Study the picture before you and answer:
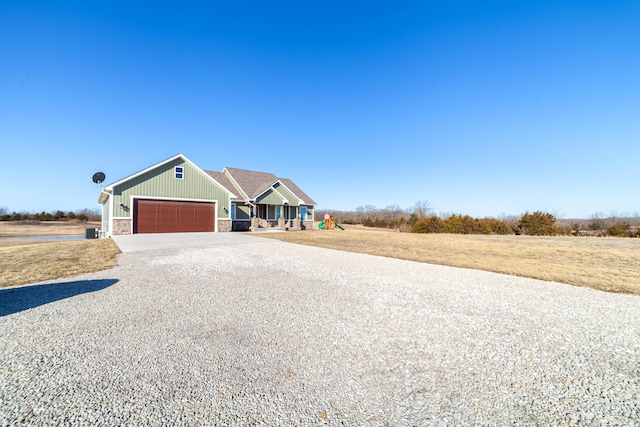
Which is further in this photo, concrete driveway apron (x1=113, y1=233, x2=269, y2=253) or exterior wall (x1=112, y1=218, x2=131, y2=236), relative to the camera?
exterior wall (x1=112, y1=218, x2=131, y2=236)

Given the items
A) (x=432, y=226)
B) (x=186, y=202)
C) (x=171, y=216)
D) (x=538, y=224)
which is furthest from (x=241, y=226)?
(x=538, y=224)

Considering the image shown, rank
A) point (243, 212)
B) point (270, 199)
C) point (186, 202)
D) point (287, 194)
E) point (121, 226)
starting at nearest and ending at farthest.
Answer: point (121, 226) < point (186, 202) < point (243, 212) < point (270, 199) < point (287, 194)

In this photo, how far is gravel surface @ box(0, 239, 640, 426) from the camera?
2250 millimetres

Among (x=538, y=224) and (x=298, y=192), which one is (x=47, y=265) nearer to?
(x=298, y=192)

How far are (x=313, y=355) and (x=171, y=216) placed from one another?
1903 cm

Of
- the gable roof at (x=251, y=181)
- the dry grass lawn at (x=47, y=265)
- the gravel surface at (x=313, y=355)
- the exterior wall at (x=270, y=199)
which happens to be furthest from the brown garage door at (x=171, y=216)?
the gravel surface at (x=313, y=355)

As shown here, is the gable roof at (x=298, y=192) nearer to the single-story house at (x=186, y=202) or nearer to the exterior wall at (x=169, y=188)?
the single-story house at (x=186, y=202)

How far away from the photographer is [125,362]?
9.48ft

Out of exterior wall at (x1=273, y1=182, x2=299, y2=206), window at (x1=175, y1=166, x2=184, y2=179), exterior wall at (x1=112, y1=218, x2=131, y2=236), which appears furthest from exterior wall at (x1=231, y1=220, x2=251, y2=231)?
exterior wall at (x1=112, y1=218, x2=131, y2=236)

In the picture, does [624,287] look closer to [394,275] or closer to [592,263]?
[592,263]

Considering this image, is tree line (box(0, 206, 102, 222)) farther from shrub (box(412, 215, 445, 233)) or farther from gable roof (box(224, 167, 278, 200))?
shrub (box(412, 215, 445, 233))

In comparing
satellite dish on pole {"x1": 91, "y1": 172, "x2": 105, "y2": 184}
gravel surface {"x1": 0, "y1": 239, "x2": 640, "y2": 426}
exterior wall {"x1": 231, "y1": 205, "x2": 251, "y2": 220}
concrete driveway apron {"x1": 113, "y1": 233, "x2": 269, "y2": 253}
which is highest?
satellite dish on pole {"x1": 91, "y1": 172, "x2": 105, "y2": 184}

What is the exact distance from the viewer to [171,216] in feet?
62.2

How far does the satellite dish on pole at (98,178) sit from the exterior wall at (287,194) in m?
13.4
